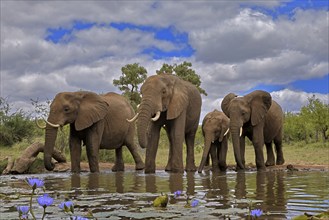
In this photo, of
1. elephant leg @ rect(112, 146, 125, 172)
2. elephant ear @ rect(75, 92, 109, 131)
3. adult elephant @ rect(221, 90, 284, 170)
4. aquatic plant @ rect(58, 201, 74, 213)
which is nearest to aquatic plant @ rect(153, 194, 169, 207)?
aquatic plant @ rect(58, 201, 74, 213)

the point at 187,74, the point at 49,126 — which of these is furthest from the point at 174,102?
the point at 187,74

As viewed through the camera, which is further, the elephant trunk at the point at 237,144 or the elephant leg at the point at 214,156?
the elephant leg at the point at 214,156

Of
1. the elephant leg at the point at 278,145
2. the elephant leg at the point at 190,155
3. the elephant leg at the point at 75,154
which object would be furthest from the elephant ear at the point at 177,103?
the elephant leg at the point at 278,145

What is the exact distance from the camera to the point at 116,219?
4.24 m

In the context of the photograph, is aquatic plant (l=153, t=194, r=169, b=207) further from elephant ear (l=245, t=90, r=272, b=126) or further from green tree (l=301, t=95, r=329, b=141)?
green tree (l=301, t=95, r=329, b=141)

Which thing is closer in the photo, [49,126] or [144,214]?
[144,214]

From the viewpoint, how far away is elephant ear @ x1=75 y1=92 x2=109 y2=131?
1341 cm

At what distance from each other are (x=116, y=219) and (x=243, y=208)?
1260 millimetres

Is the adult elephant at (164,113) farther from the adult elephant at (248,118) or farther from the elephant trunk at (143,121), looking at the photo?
the adult elephant at (248,118)

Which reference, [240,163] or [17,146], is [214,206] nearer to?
[240,163]

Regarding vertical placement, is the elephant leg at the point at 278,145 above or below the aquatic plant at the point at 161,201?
above

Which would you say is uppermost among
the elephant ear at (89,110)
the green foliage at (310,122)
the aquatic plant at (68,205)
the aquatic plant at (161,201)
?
the green foliage at (310,122)

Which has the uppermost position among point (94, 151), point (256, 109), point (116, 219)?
point (256, 109)

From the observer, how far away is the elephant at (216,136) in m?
14.3
